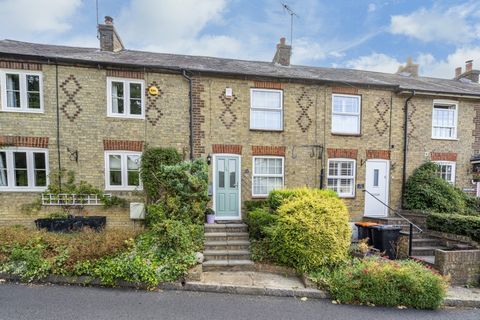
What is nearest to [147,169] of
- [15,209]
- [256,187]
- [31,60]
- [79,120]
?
[79,120]

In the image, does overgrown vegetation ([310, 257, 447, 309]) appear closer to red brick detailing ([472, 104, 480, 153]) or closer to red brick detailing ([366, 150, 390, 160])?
red brick detailing ([366, 150, 390, 160])

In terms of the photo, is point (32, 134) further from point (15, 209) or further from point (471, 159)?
point (471, 159)

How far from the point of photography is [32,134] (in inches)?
304

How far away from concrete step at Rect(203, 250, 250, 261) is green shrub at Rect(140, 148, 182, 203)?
2.90m

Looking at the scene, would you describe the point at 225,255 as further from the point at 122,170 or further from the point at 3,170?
the point at 3,170

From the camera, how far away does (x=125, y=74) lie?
8133 mm

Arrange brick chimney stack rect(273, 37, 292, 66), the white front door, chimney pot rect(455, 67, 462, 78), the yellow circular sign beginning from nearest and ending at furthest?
the yellow circular sign → the white front door → brick chimney stack rect(273, 37, 292, 66) → chimney pot rect(455, 67, 462, 78)

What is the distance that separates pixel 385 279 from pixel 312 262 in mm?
1493

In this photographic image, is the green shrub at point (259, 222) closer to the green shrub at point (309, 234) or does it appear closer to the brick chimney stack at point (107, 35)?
the green shrub at point (309, 234)

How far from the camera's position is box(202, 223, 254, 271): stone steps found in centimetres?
596

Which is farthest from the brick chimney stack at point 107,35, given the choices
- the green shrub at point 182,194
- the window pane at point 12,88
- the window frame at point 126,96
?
the green shrub at point 182,194

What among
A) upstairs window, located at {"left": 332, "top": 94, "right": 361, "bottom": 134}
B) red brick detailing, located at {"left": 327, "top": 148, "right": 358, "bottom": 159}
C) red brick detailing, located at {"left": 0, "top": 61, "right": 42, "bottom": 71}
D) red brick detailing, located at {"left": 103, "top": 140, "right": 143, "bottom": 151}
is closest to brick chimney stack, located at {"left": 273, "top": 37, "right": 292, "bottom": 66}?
upstairs window, located at {"left": 332, "top": 94, "right": 361, "bottom": 134}

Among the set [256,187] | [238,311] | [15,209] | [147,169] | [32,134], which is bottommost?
[238,311]

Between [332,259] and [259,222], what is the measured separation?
2.15m
